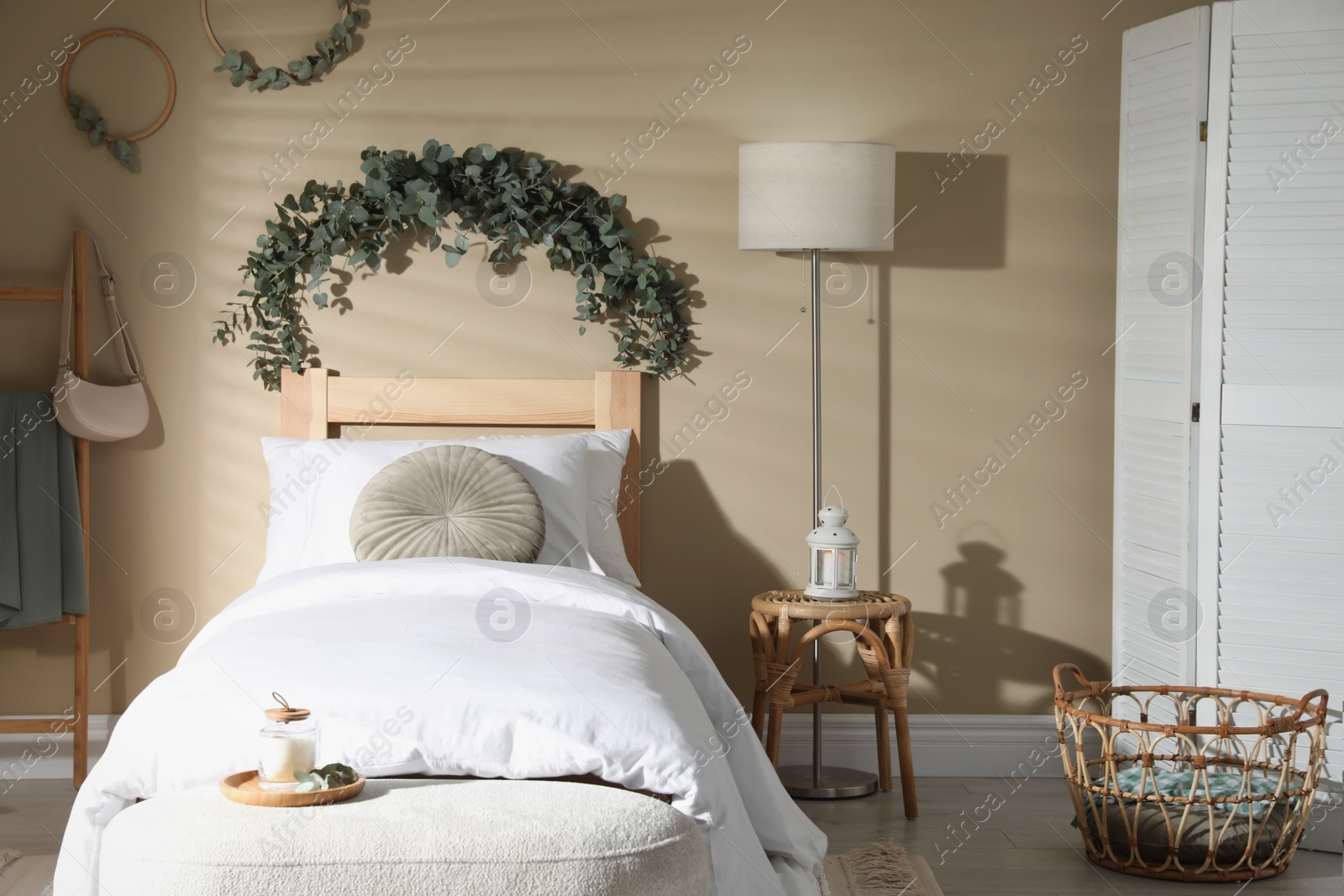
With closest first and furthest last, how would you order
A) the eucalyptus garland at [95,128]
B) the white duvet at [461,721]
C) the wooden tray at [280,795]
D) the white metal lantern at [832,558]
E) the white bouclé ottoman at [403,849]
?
the white bouclé ottoman at [403,849] < the wooden tray at [280,795] < the white duvet at [461,721] < the white metal lantern at [832,558] < the eucalyptus garland at [95,128]

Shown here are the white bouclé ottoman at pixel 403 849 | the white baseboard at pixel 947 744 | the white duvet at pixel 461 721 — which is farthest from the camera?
the white baseboard at pixel 947 744

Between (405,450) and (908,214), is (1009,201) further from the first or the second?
(405,450)

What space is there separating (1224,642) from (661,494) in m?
1.50

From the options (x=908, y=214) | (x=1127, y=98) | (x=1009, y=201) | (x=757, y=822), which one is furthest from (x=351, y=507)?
(x=1127, y=98)

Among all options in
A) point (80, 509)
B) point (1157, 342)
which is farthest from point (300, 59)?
point (1157, 342)

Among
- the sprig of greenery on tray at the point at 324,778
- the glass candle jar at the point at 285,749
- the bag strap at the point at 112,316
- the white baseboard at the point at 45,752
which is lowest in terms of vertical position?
the white baseboard at the point at 45,752

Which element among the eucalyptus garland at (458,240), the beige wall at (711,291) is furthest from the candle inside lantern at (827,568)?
the eucalyptus garland at (458,240)

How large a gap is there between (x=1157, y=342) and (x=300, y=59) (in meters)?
2.44

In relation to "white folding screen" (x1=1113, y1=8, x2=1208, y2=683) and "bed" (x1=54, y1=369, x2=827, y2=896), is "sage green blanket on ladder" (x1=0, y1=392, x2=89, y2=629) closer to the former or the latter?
"bed" (x1=54, y1=369, x2=827, y2=896)

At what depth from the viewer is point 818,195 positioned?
3.04m

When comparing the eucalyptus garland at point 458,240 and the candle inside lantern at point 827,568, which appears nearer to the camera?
the candle inside lantern at point 827,568

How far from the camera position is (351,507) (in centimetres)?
292

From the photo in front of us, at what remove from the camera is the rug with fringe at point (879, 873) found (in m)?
2.51

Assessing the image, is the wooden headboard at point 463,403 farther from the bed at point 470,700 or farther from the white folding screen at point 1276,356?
the white folding screen at point 1276,356
